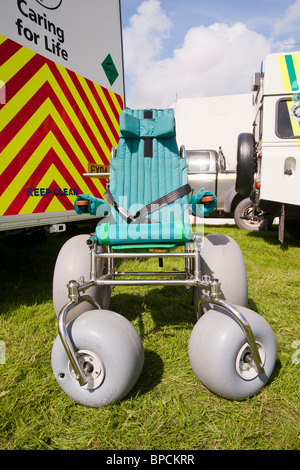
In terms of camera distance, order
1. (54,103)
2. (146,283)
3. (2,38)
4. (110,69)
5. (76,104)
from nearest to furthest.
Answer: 1. (146,283)
2. (2,38)
3. (54,103)
4. (76,104)
5. (110,69)

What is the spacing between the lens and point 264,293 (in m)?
3.25

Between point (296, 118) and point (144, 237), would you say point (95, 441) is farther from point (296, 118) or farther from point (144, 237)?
point (296, 118)

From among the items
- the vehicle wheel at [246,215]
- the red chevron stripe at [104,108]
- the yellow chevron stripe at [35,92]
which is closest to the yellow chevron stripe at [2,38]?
the yellow chevron stripe at [35,92]

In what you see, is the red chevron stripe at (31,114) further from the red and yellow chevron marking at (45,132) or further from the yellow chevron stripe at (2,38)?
the yellow chevron stripe at (2,38)

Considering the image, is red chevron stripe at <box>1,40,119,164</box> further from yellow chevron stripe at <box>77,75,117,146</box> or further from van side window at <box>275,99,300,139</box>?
van side window at <box>275,99,300,139</box>

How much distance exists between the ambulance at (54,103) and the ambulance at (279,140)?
2.16 meters

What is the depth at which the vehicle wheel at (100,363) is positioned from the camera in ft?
5.16

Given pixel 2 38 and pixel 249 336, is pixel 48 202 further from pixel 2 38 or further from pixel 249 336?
pixel 249 336

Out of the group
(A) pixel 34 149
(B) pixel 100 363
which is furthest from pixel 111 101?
(B) pixel 100 363

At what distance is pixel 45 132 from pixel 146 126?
1.00 meters

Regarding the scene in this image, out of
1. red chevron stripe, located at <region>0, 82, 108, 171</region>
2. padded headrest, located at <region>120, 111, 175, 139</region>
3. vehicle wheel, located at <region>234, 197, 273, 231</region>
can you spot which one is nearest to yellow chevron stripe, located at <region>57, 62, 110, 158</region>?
red chevron stripe, located at <region>0, 82, 108, 171</region>

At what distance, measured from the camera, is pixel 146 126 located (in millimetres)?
2785
